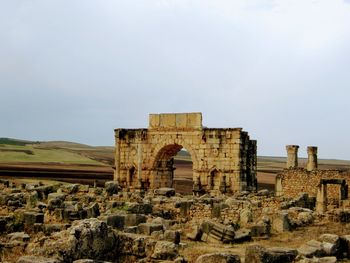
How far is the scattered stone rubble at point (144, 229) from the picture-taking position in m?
8.62

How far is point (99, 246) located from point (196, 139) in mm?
18527

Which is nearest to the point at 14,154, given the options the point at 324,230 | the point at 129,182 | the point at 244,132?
the point at 129,182

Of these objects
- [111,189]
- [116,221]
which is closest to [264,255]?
[116,221]

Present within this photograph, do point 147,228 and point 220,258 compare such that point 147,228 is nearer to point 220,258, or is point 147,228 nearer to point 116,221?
point 116,221

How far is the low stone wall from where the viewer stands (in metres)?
28.4

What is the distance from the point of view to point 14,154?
73.6 meters

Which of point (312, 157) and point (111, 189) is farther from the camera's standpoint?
point (312, 157)

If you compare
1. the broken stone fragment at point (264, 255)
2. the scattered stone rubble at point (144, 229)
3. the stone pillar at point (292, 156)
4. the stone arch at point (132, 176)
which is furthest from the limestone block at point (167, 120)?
the broken stone fragment at point (264, 255)

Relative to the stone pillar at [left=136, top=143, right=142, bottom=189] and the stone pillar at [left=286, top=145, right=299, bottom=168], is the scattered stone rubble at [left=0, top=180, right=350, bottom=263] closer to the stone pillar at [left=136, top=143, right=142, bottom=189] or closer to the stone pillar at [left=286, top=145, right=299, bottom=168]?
the stone pillar at [left=136, top=143, right=142, bottom=189]

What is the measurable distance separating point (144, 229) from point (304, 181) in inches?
744

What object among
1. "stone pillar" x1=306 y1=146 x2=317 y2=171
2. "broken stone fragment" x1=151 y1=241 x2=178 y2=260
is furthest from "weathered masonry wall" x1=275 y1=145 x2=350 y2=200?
"broken stone fragment" x1=151 y1=241 x2=178 y2=260

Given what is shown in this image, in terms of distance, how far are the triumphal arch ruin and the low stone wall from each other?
9.22ft

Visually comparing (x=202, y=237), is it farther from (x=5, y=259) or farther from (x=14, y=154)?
(x=14, y=154)

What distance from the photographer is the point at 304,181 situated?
2953 cm
